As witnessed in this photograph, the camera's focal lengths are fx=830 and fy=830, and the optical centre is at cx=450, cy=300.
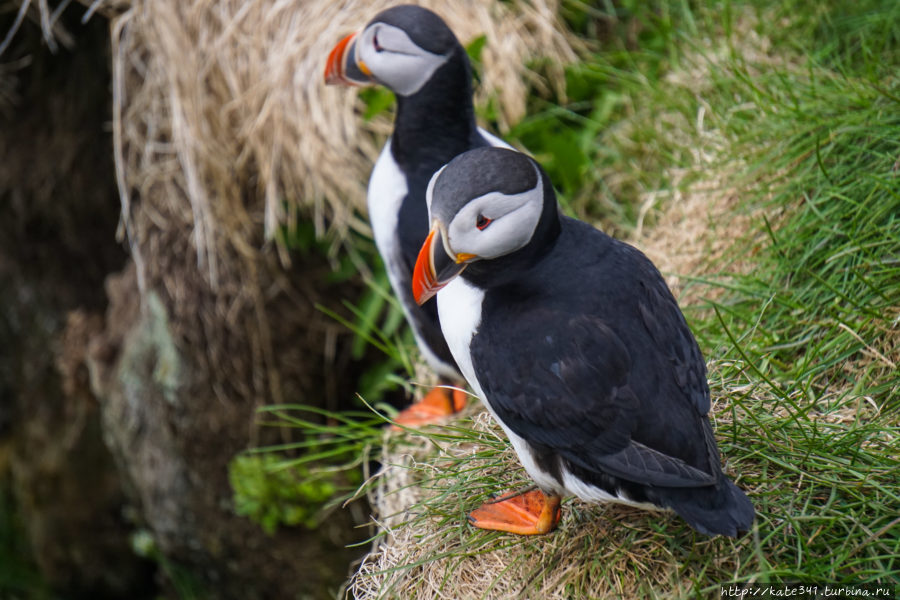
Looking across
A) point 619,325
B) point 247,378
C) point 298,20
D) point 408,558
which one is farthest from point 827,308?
point 247,378

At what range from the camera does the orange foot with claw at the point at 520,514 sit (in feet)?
6.97

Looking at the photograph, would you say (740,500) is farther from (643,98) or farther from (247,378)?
(247,378)

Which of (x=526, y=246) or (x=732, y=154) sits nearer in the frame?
(x=526, y=246)

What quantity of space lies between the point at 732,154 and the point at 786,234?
0.49m

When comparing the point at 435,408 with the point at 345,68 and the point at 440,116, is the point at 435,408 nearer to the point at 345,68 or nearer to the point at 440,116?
the point at 440,116

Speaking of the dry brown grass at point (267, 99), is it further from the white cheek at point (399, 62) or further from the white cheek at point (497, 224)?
the white cheek at point (497, 224)

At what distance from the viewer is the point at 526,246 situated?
1978 mm

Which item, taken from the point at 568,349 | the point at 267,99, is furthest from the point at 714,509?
the point at 267,99

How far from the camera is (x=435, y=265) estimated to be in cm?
190

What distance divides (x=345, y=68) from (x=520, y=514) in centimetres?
163

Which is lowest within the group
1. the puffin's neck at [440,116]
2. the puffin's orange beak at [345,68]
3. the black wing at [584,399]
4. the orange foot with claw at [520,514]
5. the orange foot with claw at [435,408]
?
the orange foot with claw at [435,408]

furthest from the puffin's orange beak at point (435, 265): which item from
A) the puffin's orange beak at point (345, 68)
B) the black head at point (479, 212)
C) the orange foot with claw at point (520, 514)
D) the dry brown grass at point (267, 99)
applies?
the dry brown grass at point (267, 99)

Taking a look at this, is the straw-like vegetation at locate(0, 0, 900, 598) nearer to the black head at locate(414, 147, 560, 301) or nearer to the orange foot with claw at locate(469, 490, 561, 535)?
the orange foot with claw at locate(469, 490, 561, 535)

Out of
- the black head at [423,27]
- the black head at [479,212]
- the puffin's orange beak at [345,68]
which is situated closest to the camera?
the black head at [479,212]
